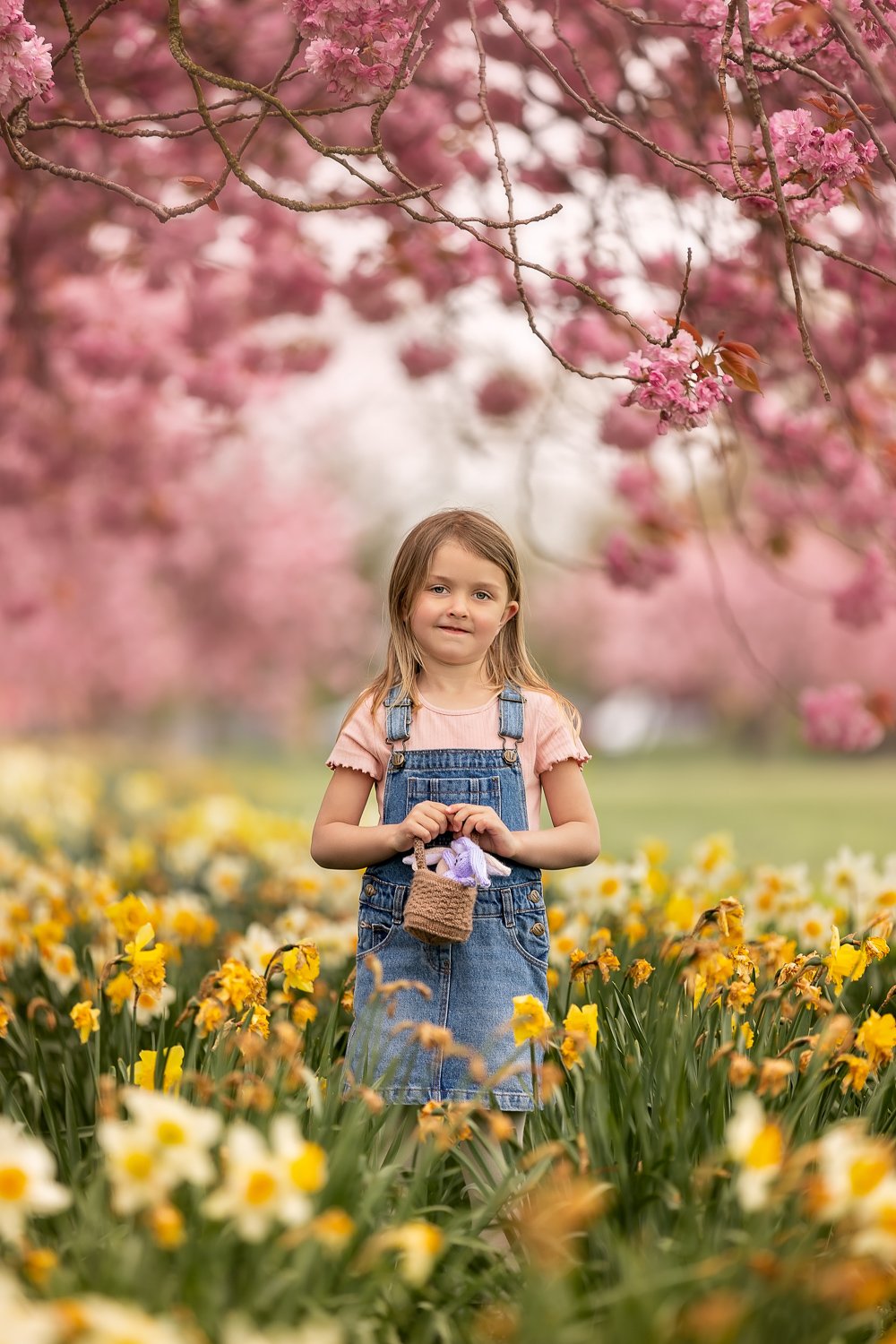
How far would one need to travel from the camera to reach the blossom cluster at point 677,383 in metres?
2.56

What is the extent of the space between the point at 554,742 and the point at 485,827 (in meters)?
0.31

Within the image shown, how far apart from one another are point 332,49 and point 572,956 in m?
1.83

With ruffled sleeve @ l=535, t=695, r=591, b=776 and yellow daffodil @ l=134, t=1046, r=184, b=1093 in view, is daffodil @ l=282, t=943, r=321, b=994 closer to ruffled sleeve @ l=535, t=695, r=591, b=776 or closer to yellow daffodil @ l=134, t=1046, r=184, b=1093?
yellow daffodil @ l=134, t=1046, r=184, b=1093

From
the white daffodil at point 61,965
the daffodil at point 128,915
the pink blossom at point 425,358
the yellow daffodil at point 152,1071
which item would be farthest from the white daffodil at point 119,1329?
the pink blossom at point 425,358

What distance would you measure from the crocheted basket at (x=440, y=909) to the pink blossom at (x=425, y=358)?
5198 mm

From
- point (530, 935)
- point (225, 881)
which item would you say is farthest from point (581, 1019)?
point (225, 881)

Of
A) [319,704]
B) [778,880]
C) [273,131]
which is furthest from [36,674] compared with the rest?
[319,704]

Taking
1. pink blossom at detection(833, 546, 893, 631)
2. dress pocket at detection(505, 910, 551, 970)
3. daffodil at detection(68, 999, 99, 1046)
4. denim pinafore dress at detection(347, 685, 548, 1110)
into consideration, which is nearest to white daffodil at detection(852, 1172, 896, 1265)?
denim pinafore dress at detection(347, 685, 548, 1110)

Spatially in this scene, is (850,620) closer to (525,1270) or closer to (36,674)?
(525,1270)

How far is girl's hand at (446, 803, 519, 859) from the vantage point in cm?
243

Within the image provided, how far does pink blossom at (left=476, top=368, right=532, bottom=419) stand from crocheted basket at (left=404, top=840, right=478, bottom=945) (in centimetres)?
525

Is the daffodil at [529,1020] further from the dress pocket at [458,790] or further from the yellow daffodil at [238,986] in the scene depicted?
the yellow daffodil at [238,986]

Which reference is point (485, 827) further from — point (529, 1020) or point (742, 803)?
point (742, 803)

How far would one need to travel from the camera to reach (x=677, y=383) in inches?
101
